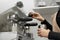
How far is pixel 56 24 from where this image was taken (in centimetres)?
141

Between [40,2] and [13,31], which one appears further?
[40,2]

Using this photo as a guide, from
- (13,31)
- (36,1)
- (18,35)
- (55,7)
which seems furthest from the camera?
(36,1)

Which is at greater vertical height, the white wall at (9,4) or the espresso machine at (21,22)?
A: the white wall at (9,4)

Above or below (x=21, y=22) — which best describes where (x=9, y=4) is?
above

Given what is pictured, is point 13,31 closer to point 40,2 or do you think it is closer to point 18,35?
point 18,35

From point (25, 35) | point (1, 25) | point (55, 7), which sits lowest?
point (25, 35)

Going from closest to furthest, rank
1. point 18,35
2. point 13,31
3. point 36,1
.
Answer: point 18,35 → point 13,31 → point 36,1

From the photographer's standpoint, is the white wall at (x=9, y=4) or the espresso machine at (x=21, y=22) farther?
the white wall at (x=9, y=4)

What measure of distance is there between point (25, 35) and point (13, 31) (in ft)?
0.40

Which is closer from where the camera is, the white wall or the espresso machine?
the espresso machine

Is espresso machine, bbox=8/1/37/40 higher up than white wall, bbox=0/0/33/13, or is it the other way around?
white wall, bbox=0/0/33/13

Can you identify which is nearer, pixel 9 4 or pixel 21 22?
pixel 21 22

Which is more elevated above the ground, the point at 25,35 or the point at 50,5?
the point at 50,5

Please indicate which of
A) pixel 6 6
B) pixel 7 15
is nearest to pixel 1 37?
pixel 7 15
